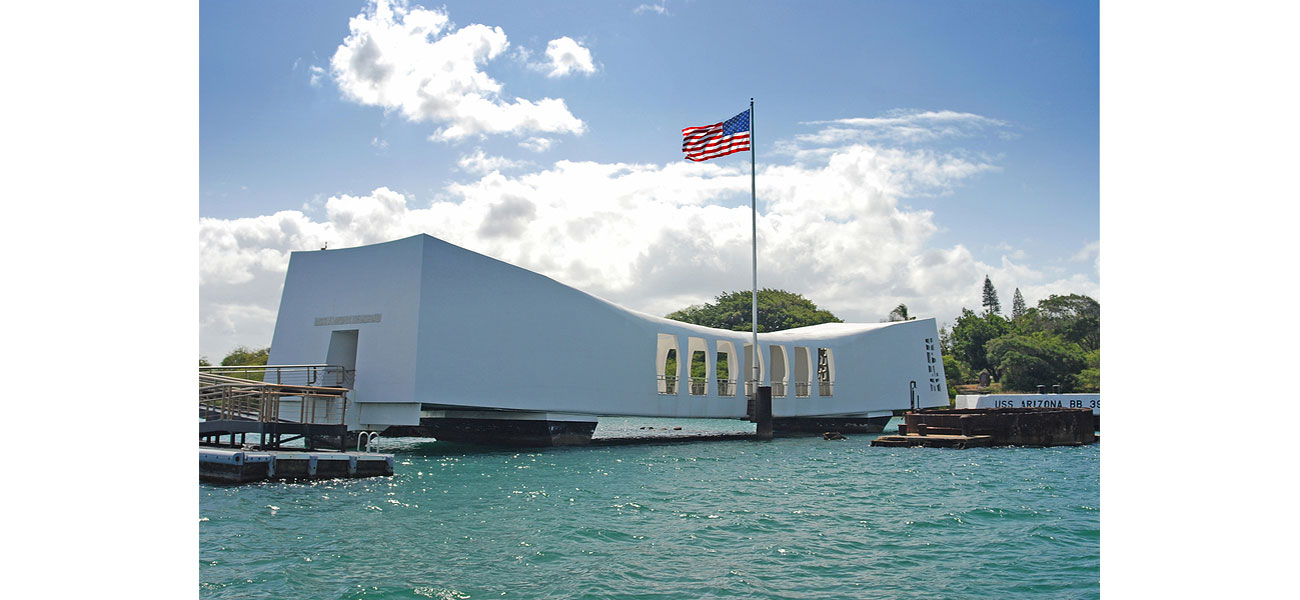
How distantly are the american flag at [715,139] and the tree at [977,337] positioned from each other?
1837 inches

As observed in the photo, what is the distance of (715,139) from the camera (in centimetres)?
2600

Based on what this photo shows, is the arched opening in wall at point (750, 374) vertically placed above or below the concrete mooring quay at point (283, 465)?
above

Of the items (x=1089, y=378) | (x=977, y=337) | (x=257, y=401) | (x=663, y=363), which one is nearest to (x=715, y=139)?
(x=663, y=363)

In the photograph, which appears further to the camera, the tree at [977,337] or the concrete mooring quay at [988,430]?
the tree at [977,337]

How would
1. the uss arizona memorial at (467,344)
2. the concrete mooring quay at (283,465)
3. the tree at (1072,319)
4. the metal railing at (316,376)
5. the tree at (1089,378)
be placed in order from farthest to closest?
1. the tree at (1072,319)
2. the tree at (1089,378)
3. the metal railing at (316,376)
4. the uss arizona memorial at (467,344)
5. the concrete mooring quay at (283,465)

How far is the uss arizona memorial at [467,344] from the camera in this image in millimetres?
20547

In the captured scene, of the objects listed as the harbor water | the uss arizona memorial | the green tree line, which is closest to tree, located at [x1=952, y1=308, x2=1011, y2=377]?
the green tree line

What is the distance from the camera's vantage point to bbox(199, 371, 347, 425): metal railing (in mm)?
16297

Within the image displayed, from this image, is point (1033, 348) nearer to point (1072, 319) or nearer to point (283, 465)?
point (1072, 319)

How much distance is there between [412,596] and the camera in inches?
278

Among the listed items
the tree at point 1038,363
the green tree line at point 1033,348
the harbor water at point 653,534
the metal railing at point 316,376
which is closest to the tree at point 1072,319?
the green tree line at point 1033,348

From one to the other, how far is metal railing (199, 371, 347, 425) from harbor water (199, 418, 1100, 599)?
8.71ft

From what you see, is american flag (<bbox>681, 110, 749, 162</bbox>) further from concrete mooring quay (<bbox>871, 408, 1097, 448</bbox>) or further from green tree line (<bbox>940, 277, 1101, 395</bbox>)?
green tree line (<bbox>940, 277, 1101, 395</bbox>)

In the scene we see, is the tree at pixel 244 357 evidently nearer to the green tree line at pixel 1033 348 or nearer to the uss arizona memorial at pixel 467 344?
the uss arizona memorial at pixel 467 344
